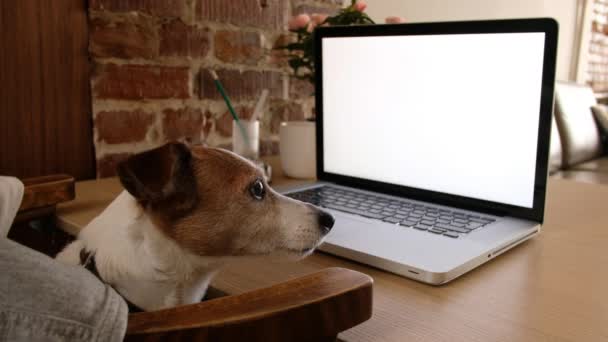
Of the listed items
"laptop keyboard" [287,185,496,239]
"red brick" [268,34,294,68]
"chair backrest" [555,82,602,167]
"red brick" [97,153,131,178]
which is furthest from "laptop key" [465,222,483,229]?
"chair backrest" [555,82,602,167]

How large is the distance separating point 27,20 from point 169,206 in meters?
0.65

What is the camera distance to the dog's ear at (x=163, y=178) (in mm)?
624

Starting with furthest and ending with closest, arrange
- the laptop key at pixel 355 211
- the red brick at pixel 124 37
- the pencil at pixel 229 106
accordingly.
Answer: the pencil at pixel 229 106, the red brick at pixel 124 37, the laptop key at pixel 355 211

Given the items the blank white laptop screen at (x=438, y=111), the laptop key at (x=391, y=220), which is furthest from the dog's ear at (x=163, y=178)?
the blank white laptop screen at (x=438, y=111)

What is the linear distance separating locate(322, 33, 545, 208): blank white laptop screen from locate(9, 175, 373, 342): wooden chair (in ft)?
1.39

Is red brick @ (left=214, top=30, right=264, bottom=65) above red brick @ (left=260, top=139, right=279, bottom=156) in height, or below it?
above

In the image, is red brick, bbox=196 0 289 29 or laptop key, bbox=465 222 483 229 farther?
red brick, bbox=196 0 289 29

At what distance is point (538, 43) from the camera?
30.3 inches

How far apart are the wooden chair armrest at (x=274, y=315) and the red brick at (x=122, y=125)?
82 cm

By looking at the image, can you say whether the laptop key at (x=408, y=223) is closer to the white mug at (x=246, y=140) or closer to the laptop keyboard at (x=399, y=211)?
the laptop keyboard at (x=399, y=211)

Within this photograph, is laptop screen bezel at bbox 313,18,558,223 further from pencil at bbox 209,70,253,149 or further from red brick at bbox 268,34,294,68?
red brick at bbox 268,34,294,68

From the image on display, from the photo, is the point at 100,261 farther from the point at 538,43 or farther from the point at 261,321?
the point at 538,43

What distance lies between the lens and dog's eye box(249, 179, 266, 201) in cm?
71

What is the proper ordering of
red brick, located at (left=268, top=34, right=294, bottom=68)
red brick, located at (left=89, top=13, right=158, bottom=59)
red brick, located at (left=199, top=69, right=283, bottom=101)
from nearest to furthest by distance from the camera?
red brick, located at (left=89, top=13, right=158, bottom=59), red brick, located at (left=199, top=69, right=283, bottom=101), red brick, located at (left=268, top=34, right=294, bottom=68)
